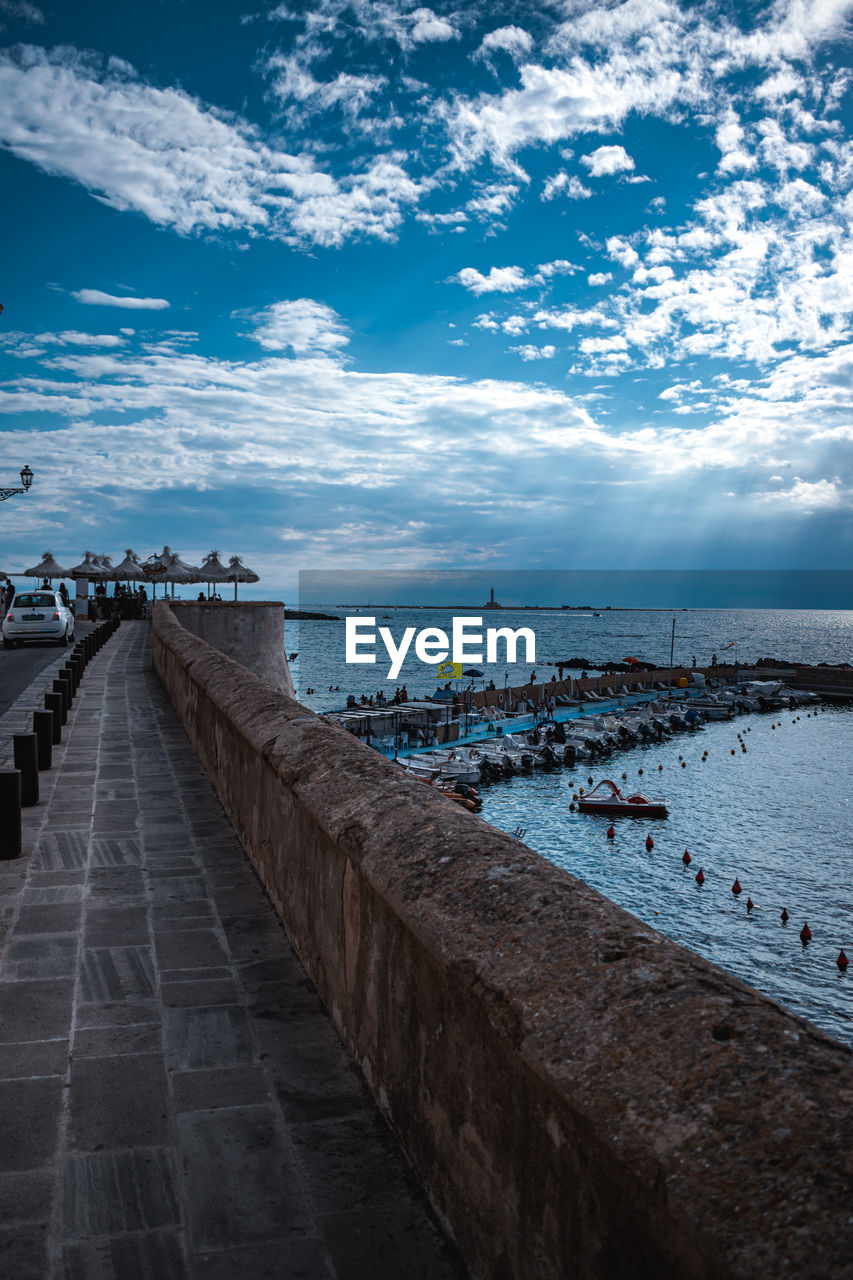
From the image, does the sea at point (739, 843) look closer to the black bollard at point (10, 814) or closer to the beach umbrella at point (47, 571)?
the black bollard at point (10, 814)

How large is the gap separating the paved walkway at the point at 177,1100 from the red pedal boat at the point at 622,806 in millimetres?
38654

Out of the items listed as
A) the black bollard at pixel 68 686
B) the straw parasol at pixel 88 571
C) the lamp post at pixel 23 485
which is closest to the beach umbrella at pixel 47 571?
the straw parasol at pixel 88 571

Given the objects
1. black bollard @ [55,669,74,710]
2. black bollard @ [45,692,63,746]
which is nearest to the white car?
black bollard @ [55,669,74,710]

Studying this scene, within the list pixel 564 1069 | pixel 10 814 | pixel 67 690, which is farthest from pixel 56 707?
pixel 564 1069

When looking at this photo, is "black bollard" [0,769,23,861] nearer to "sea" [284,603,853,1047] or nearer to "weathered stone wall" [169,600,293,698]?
"sea" [284,603,853,1047]

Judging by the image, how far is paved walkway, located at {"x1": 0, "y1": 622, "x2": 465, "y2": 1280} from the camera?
7.55ft

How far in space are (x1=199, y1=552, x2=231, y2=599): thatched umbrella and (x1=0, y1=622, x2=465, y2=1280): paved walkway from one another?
3945 centimetres

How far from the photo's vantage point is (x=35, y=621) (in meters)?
23.9

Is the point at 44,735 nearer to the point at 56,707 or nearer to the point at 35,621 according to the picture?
the point at 56,707

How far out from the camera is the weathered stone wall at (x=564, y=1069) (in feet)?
4.32

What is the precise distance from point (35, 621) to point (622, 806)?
28.5 m

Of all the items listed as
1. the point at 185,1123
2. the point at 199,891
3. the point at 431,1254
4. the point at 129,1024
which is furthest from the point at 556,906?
the point at 199,891

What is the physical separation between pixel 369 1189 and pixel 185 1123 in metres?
0.68

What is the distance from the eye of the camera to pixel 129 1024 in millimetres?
3494
